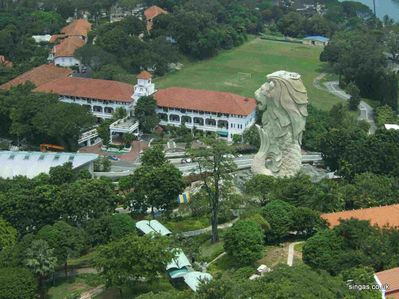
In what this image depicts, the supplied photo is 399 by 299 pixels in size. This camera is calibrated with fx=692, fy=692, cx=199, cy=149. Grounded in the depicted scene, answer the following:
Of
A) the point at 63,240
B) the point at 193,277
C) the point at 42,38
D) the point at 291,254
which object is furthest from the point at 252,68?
the point at 193,277

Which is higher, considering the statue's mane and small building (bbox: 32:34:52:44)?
the statue's mane

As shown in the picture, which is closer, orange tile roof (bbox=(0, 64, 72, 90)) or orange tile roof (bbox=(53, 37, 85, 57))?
orange tile roof (bbox=(0, 64, 72, 90))

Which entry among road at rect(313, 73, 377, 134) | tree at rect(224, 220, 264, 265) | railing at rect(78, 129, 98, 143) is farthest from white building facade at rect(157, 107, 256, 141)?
tree at rect(224, 220, 264, 265)

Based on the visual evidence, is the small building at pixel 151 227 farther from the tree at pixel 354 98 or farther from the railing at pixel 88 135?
the tree at pixel 354 98

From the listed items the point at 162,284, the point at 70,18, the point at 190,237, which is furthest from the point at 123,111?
the point at 70,18

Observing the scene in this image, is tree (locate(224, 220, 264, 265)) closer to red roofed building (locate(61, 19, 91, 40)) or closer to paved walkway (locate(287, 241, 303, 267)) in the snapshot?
paved walkway (locate(287, 241, 303, 267))

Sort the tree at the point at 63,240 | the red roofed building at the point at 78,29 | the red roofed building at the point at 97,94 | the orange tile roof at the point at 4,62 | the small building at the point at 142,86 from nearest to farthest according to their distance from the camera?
the tree at the point at 63,240 → the small building at the point at 142,86 → the red roofed building at the point at 97,94 → the orange tile roof at the point at 4,62 → the red roofed building at the point at 78,29

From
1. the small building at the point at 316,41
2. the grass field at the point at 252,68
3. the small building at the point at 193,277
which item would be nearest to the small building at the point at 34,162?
the small building at the point at 193,277
